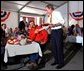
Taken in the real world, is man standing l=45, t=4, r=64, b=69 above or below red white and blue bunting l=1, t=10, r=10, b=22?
below

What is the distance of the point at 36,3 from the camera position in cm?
1288

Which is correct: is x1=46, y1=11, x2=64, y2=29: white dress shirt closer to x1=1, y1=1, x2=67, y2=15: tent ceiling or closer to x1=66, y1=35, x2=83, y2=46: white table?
x1=66, y1=35, x2=83, y2=46: white table

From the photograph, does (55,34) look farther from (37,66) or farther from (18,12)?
(18,12)

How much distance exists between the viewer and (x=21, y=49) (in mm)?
4883

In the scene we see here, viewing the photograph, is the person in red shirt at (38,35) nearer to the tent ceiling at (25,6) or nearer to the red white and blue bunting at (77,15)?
the tent ceiling at (25,6)

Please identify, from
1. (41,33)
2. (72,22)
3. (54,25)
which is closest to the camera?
(54,25)

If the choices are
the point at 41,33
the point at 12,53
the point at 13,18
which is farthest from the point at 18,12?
the point at 12,53

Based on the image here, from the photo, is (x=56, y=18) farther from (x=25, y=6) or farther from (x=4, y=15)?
(x=25, y=6)

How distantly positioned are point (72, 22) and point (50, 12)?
1058 centimetres

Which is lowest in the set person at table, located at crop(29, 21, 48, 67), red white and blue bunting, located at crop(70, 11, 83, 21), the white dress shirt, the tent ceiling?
person at table, located at crop(29, 21, 48, 67)

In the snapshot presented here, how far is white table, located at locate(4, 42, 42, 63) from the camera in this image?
186 inches

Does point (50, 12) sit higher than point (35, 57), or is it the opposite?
point (50, 12)

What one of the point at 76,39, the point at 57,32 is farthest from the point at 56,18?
A: the point at 76,39

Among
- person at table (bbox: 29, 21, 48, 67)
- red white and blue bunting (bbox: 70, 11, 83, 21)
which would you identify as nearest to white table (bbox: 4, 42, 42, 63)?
person at table (bbox: 29, 21, 48, 67)
